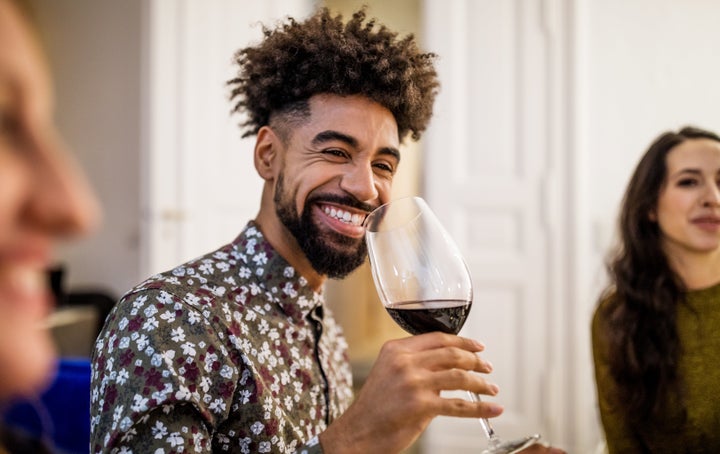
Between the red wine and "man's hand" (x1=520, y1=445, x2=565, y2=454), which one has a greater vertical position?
the red wine

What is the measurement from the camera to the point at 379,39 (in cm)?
120

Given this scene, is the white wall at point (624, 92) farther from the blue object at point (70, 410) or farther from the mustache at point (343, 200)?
the blue object at point (70, 410)

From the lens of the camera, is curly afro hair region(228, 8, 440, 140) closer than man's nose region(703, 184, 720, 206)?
Yes

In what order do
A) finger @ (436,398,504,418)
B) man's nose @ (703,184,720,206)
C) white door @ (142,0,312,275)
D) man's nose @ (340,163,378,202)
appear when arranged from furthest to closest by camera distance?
1. white door @ (142,0,312,275)
2. man's nose @ (703,184,720,206)
3. man's nose @ (340,163,378,202)
4. finger @ (436,398,504,418)

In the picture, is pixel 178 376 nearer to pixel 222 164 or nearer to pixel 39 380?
pixel 39 380

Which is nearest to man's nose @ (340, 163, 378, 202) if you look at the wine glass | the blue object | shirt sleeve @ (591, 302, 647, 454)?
the wine glass

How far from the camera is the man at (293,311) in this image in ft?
2.25

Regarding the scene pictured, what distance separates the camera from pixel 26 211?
0.70 ft

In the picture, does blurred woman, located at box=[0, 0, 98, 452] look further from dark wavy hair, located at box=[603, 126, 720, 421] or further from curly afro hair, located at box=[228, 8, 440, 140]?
dark wavy hair, located at box=[603, 126, 720, 421]

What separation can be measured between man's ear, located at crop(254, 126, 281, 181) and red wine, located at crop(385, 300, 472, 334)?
467 mm

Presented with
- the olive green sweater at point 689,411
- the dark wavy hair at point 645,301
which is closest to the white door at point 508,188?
the dark wavy hair at point 645,301

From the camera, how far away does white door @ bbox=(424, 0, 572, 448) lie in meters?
3.11

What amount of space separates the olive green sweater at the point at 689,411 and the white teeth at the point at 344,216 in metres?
0.81

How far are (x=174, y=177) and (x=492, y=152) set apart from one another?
1539 mm
